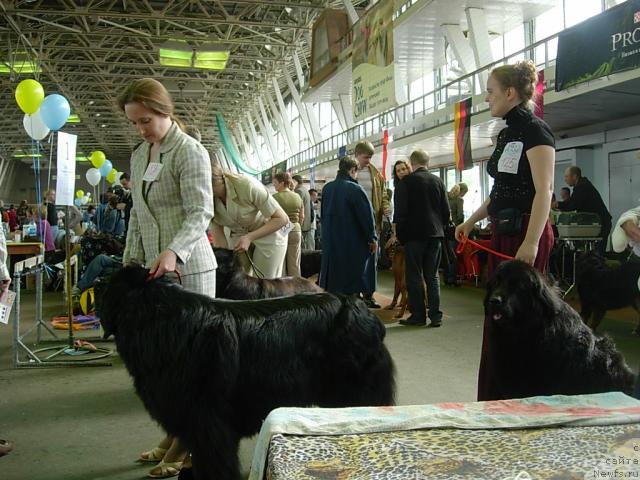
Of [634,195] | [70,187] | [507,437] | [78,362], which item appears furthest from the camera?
[634,195]

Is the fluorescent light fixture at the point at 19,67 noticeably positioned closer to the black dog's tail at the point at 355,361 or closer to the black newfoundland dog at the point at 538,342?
the black dog's tail at the point at 355,361

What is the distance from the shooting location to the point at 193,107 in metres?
31.0

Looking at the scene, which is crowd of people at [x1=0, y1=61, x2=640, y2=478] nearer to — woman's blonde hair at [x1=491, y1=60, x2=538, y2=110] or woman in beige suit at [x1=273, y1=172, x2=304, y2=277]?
woman's blonde hair at [x1=491, y1=60, x2=538, y2=110]

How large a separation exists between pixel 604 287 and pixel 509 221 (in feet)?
11.0

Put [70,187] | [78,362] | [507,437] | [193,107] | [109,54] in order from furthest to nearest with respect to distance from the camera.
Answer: [193,107] → [109,54] → [70,187] → [78,362] → [507,437]

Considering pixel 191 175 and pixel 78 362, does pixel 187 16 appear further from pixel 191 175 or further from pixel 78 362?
pixel 191 175

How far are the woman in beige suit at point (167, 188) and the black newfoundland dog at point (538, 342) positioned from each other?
1119 mm

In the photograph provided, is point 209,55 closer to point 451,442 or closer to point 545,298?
point 545,298

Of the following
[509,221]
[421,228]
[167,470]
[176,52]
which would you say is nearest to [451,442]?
[509,221]

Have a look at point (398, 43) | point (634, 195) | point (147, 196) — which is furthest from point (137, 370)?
point (398, 43)

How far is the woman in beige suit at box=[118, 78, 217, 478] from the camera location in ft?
7.18

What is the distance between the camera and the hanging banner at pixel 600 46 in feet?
19.7

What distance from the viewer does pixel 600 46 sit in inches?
257

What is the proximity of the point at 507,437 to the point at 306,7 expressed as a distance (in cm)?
1673
